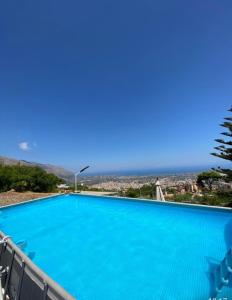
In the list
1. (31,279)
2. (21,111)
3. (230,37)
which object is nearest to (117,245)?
(31,279)

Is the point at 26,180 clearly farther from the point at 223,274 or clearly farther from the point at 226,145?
the point at 223,274

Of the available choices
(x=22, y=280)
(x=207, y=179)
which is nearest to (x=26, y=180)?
(x=207, y=179)

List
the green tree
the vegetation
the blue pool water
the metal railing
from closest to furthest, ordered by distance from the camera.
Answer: the metal railing < the blue pool water < the green tree < the vegetation

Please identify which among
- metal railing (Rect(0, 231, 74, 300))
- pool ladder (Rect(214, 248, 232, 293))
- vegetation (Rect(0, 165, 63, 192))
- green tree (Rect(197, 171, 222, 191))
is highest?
vegetation (Rect(0, 165, 63, 192))

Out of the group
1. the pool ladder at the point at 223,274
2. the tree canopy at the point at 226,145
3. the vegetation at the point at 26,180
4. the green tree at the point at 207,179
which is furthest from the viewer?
the vegetation at the point at 26,180

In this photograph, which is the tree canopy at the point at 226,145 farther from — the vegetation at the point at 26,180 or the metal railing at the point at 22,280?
the vegetation at the point at 26,180

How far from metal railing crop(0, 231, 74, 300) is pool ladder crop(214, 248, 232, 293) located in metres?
2.04

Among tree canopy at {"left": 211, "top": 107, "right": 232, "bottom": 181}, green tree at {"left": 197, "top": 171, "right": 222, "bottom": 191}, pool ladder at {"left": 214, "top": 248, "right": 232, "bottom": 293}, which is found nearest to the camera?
pool ladder at {"left": 214, "top": 248, "right": 232, "bottom": 293}

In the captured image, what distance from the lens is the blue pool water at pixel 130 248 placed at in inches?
97.8

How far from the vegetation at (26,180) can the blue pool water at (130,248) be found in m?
4.59

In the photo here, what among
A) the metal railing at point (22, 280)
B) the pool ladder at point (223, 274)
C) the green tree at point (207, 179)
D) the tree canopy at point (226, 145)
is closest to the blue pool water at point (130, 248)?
the pool ladder at point (223, 274)

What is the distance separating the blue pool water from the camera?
248 centimetres

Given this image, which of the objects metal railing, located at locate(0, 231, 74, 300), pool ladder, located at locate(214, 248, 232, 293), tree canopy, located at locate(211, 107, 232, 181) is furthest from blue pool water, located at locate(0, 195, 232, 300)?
tree canopy, located at locate(211, 107, 232, 181)

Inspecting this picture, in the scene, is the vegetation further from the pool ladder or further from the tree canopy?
the pool ladder
